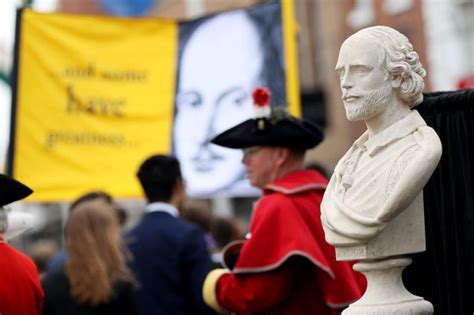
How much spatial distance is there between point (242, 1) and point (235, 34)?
20.4m

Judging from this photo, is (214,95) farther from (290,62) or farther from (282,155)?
(282,155)

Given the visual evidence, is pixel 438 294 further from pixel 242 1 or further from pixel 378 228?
pixel 242 1

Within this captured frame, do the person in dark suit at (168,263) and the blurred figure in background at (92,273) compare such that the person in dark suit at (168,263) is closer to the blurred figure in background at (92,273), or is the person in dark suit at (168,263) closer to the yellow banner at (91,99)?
the blurred figure in background at (92,273)

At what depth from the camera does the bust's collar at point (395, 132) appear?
439cm

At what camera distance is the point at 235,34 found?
896 cm

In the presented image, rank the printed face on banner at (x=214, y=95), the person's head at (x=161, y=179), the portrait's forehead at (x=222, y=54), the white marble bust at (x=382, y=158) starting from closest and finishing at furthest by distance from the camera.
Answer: the white marble bust at (x=382, y=158), the person's head at (x=161, y=179), the printed face on banner at (x=214, y=95), the portrait's forehead at (x=222, y=54)

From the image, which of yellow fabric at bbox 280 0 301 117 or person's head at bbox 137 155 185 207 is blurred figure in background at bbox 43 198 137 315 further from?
yellow fabric at bbox 280 0 301 117

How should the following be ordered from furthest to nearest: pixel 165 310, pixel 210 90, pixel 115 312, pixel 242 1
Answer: pixel 242 1 < pixel 210 90 < pixel 165 310 < pixel 115 312

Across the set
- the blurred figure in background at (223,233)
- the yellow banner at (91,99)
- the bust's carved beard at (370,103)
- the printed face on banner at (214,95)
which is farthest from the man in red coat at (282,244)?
the blurred figure in background at (223,233)

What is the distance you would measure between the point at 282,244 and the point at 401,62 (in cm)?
161

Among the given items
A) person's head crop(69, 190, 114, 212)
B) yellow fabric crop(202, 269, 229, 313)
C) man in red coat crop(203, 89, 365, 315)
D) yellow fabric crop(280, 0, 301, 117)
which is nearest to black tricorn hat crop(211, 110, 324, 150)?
man in red coat crop(203, 89, 365, 315)

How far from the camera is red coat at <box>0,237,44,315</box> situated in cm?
512

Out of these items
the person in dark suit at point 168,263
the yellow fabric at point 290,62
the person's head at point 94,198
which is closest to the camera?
the person in dark suit at point 168,263

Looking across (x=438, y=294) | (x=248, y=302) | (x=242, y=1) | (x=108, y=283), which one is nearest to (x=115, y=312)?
(x=108, y=283)
